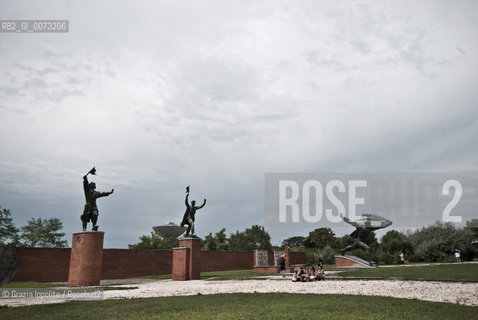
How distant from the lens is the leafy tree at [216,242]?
4350 centimetres

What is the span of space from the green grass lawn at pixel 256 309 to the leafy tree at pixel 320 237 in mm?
55330

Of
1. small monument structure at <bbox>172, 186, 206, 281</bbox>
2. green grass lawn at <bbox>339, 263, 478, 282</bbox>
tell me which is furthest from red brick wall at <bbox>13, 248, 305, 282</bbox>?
green grass lawn at <bbox>339, 263, 478, 282</bbox>

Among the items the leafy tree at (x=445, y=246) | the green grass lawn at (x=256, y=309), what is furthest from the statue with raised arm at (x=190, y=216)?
the leafy tree at (x=445, y=246)

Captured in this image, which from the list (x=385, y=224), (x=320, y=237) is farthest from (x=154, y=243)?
(x=320, y=237)

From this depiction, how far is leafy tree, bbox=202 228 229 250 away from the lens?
1713 inches

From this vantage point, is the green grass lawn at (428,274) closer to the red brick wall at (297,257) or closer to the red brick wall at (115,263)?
the red brick wall at (115,263)

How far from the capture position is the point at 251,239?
5350 centimetres

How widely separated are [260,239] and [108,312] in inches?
1871

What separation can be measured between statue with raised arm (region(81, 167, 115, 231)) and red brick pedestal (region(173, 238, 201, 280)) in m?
5.30

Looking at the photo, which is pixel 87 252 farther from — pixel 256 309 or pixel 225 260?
pixel 225 260

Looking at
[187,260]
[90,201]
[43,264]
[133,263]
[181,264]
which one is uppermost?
[90,201]

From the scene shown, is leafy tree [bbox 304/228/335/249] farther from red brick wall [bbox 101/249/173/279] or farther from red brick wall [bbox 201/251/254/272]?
red brick wall [bbox 101/249/173/279]

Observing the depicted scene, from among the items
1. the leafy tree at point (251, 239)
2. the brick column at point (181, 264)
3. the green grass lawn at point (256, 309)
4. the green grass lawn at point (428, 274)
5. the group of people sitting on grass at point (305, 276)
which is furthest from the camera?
the leafy tree at point (251, 239)

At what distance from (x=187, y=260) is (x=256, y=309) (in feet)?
44.1
